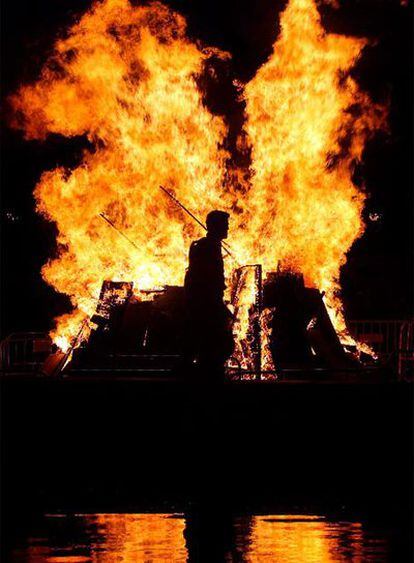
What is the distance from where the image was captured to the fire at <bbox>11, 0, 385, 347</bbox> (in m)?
14.7

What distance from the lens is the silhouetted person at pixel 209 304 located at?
34.7 ft

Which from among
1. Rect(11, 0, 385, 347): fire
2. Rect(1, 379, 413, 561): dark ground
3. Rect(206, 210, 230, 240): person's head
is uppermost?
Rect(11, 0, 385, 347): fire

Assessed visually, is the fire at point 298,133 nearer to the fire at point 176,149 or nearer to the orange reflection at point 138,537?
the fire at point 176,149

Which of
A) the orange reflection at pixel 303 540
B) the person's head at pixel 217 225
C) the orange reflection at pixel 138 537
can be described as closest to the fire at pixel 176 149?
the person's head at pixel 217 225

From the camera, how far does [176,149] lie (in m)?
14.9

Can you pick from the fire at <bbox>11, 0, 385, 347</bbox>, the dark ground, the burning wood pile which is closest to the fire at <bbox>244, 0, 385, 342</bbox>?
the fire at <bbox>11, 0, 385, 347</bbox>

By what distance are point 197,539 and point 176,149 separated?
8.13m

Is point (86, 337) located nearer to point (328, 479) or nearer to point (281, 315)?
point (281, 315)

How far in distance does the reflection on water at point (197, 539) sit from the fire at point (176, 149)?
643 cm

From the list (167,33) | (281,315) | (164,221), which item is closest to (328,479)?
(281,315)

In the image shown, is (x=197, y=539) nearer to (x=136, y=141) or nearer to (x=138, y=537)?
(x=138, y=537)

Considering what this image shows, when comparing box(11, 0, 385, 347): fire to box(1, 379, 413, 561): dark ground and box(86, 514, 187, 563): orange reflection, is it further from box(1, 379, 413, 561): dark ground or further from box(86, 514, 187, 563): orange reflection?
box(86, 514, 187, 563): orange reflection

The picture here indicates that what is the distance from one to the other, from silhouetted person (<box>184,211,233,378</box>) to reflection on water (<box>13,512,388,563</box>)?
7.53 feet

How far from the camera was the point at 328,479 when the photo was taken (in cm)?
1002
